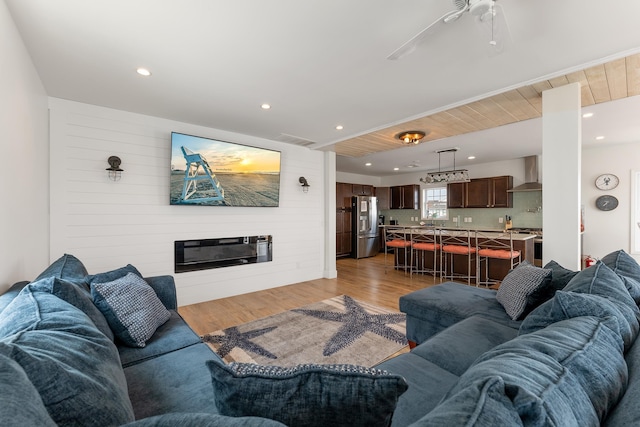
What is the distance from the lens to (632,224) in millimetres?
5262

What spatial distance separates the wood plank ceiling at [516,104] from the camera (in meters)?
2.41

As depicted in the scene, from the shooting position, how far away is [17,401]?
53 cm

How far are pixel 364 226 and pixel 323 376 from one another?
765cm

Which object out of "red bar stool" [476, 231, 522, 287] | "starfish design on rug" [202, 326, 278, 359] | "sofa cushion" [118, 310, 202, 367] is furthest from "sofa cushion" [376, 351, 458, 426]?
"red bar stool" [476, 231, 522, 287]

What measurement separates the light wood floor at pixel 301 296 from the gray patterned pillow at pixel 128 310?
4.28ft

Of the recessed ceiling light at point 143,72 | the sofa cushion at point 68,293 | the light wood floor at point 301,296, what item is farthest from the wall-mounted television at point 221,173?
the sofa cushion at point 68,293

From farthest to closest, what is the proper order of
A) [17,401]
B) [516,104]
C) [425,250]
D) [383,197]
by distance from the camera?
1. [383,197]
2. [425,250]
3. [516,104]
4. [17,401]

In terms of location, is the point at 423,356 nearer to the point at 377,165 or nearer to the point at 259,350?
the point at 259,350

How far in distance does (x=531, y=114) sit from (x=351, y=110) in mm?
2208

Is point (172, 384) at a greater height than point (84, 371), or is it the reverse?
point (84, 371)

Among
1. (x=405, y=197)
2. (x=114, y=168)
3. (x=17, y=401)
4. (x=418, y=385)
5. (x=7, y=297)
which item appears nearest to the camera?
(x=17, y=401)

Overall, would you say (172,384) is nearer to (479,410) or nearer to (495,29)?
(479,410)

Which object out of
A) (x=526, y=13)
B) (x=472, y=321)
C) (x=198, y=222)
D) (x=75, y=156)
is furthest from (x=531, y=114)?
(x=75, y=156)

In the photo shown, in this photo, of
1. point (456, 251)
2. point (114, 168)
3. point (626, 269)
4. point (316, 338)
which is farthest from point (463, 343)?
point (114, 168)
